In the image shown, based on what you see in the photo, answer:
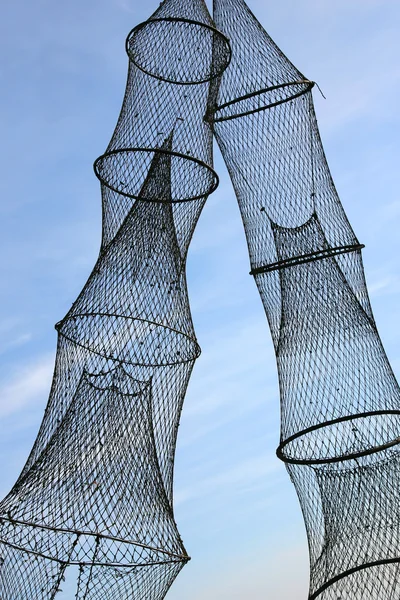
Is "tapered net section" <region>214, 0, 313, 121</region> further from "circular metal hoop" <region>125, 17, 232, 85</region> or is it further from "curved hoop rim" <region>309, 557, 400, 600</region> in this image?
"curved hoop rim" <region>309, 557, 400, 600</region>

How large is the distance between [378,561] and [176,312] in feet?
9.82

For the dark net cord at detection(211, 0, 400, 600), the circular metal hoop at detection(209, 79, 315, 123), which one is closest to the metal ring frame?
the dark net cord at detection(211, 0, 400, 600)

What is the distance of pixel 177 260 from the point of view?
8242mm

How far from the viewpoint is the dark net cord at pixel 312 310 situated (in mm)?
8000

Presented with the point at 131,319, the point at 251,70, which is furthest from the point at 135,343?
the point at 251,70

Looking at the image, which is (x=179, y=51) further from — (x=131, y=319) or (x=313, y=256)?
(x=131, y=319)

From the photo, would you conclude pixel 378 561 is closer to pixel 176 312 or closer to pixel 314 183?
pixel 176 312

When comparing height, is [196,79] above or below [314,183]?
above

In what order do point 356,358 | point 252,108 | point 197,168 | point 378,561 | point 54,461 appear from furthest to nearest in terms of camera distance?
point 252,108 → point 197,168 → point 356,358 → point 378,561 → point 54,461

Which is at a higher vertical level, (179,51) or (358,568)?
(179,51)

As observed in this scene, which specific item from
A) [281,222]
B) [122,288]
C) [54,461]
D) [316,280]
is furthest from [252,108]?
[54,461]

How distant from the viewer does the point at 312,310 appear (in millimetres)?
8516

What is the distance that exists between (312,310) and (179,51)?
3178mm

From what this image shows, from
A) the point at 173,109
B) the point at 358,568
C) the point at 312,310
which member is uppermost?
the point at 173,109
